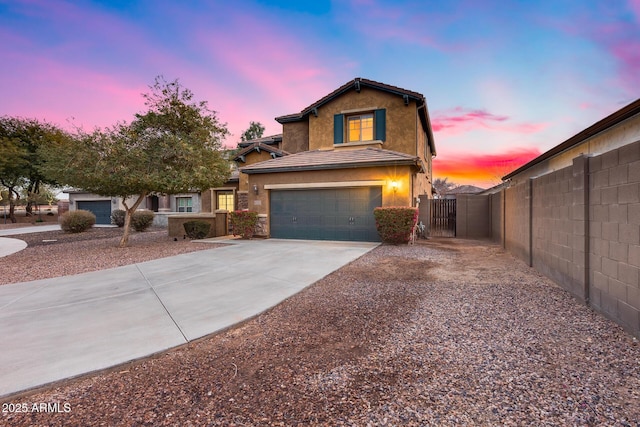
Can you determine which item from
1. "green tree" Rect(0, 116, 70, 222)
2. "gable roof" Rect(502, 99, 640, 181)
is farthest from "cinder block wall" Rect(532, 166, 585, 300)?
"green tree" Rect(0, 116, 70, 222)

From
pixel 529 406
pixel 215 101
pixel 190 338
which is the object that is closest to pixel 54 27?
pixel 215 101

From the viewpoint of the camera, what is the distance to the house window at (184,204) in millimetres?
23975

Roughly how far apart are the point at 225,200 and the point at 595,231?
18645mm

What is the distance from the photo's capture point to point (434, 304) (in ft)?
15.8

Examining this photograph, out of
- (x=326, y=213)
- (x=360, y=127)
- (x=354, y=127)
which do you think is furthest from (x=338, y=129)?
(x=326, y=213)

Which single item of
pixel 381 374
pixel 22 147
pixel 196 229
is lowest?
pixel 381 374

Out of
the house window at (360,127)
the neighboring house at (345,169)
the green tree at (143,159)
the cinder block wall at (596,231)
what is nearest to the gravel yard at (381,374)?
the cinder block wall at (596,231)

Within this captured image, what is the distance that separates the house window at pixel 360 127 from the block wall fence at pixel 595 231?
9.28 meters

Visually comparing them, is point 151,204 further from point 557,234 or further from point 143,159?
point 557,234

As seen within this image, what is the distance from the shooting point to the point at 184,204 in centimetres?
2417

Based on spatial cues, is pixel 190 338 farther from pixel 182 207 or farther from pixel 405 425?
pixel 182 207

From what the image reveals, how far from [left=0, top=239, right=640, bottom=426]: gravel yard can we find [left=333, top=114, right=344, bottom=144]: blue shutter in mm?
12088

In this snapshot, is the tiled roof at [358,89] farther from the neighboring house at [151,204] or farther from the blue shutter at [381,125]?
the neighboring house at [151,204]

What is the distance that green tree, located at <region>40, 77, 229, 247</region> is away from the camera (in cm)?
1014
